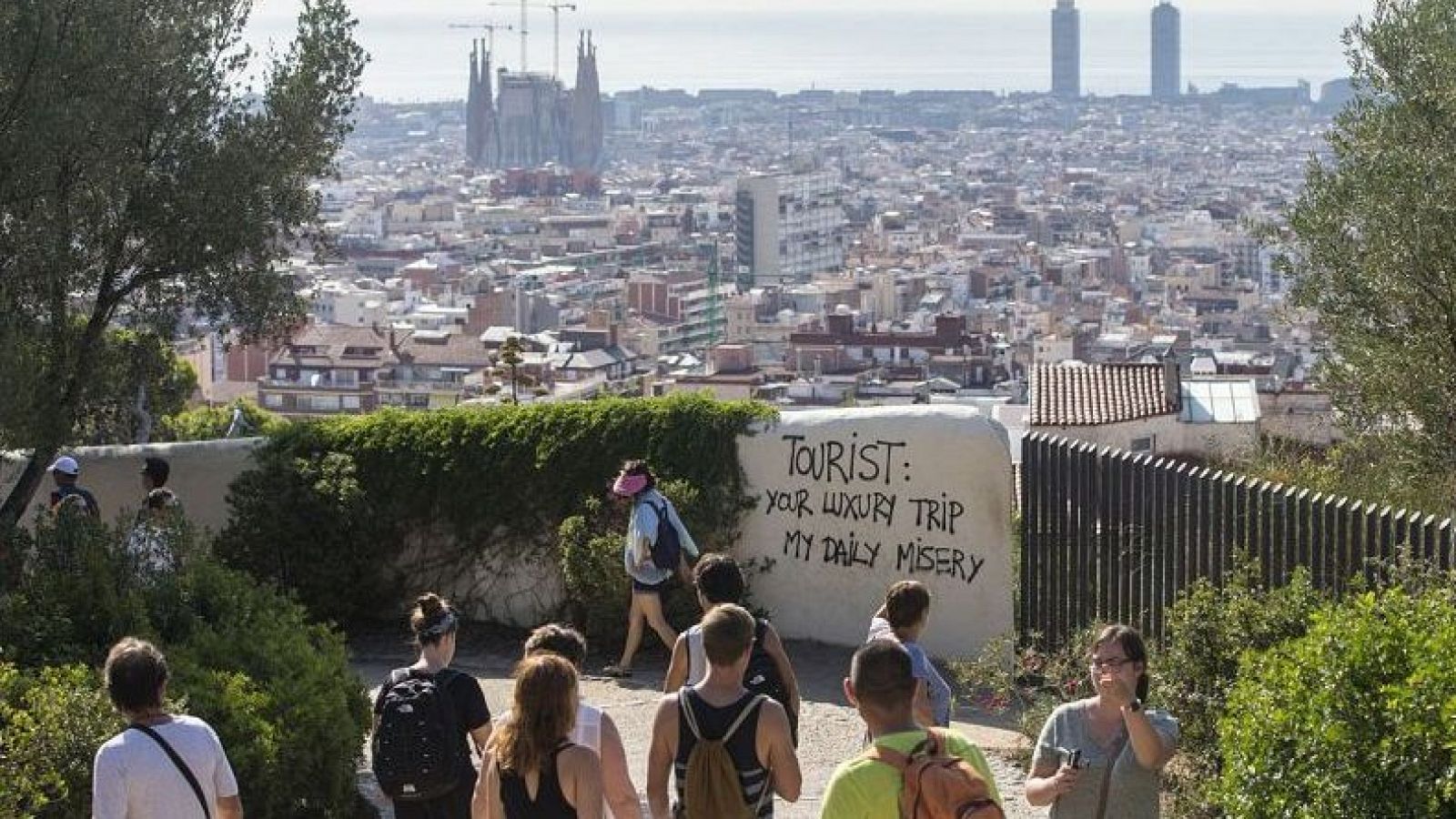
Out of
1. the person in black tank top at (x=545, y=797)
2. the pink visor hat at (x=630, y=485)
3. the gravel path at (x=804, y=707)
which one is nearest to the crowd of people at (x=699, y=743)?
the person in black tank top at (x=545, y=797)

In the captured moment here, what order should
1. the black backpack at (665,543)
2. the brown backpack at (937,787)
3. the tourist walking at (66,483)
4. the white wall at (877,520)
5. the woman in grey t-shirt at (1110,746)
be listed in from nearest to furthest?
1. the brown backpack at (937,787)
2. the woman in grey t-shirt at (1110,746)
3. the black backpack at (665,543)
4. the tourist walking at (66,483)
5. the white wall at (877,520)

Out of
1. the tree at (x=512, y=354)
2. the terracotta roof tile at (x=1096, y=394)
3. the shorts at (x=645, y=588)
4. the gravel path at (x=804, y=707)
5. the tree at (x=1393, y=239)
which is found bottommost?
the terracotta roof tile at (x=1096, y=394)

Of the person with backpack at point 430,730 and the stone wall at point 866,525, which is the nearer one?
the person with backpack at point 430,730

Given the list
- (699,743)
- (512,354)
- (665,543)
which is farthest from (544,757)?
(512,354)

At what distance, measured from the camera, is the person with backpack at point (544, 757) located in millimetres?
4672

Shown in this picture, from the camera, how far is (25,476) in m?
9.84

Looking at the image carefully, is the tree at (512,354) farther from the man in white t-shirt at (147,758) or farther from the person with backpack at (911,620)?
the man in white t-shirt at (147,758)

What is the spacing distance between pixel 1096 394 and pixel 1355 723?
3092 cm

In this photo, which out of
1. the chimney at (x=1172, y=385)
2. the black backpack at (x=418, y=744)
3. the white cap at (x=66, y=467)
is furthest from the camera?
the chimney at (x=1172, y=385)

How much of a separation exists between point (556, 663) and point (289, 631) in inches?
118

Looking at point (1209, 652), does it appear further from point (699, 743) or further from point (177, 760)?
point (177, 760)

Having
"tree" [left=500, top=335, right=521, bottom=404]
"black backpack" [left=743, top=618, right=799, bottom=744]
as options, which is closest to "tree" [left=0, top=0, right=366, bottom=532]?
"black backpack" [left=743, top=618, right=799, bottom=744]

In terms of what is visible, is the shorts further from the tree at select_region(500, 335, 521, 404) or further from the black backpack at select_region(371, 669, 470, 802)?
the tree at select_region(500, 335, 521, 404)

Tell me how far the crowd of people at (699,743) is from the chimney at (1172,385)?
2930cm
